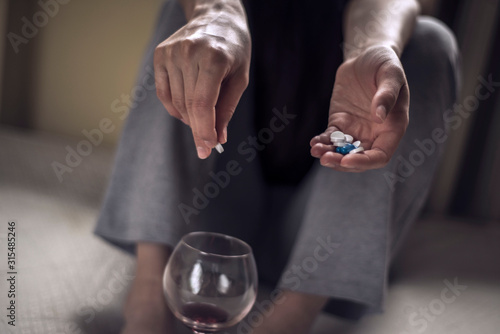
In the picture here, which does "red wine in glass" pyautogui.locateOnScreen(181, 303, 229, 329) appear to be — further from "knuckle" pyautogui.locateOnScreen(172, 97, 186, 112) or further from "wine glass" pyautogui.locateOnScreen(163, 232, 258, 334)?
"knuckle" pyautogui.locateOnScreen(172, 97, 186, 112)

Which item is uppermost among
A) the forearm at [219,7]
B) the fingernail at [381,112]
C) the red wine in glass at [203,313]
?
the forearm at [219,7]

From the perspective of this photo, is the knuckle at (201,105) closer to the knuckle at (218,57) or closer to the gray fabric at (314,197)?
the knuckle at (218,57)

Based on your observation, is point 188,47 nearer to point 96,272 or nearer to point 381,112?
point 381,112

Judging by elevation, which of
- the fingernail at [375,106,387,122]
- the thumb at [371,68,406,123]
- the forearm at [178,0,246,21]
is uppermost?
the forearm at [178,0,246,21]

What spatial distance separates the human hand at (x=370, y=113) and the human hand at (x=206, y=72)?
0.23ft

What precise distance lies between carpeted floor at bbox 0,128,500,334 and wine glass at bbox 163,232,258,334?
5cm

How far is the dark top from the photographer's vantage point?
430 millimetres

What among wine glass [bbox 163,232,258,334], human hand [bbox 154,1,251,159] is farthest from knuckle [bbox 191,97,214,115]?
wine glass [bbox 163,232,258,334]

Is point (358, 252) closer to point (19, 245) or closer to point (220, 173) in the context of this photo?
point (220, 173)

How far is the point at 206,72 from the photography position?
0.33m

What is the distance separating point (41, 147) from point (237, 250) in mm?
772

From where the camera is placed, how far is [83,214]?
770mm

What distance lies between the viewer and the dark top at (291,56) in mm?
430

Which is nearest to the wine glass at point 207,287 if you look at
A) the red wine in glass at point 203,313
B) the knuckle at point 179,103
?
the red wine in glass at point 203,313
